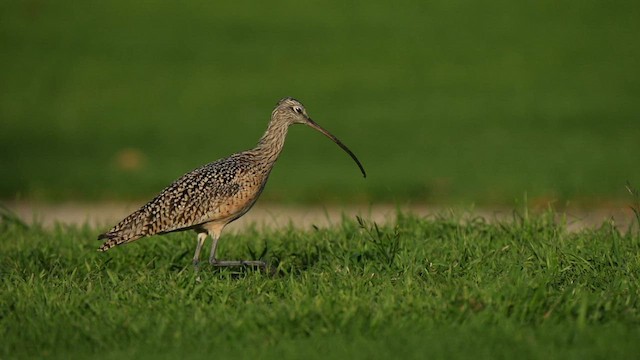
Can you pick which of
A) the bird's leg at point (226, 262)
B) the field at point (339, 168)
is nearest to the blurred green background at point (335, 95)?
the field at point (339, 168)

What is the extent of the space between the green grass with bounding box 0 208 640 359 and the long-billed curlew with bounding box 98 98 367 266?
306 millimetres

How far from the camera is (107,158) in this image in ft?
63.7

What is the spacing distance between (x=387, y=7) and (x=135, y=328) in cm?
1929

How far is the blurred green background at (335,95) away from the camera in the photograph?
17.2m

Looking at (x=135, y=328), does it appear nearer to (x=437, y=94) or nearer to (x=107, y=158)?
(x=107, y=158)

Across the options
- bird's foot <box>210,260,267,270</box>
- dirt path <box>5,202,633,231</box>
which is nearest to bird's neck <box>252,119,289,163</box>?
A: bird's foot <box>210,260,267,270</box>

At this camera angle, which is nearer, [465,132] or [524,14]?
[465,132]

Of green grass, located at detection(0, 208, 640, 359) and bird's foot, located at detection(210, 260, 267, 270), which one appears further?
bird's foot, located at detection(210, 260, 267, 270)

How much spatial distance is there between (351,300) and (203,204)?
2173mm

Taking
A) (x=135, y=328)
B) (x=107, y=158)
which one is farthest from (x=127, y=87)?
(x=135, y=328)

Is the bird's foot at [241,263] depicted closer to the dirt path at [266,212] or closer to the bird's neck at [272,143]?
the bird's neck at [272,143]

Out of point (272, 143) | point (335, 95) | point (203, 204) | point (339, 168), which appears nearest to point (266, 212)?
point (339, 168)

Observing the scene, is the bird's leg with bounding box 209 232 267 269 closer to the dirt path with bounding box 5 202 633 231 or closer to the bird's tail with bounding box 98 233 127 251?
the bird's tail with bounding box 98 233 127 251

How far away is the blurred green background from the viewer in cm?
1723
